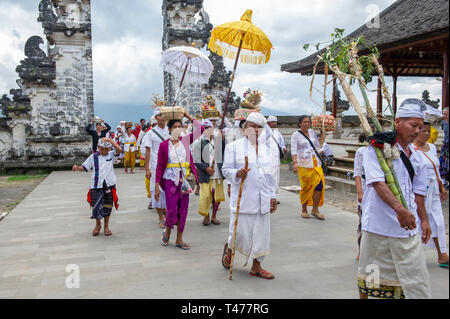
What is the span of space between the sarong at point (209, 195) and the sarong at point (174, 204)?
122 centimetres

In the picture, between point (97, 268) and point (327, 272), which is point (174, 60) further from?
point (327, 272)

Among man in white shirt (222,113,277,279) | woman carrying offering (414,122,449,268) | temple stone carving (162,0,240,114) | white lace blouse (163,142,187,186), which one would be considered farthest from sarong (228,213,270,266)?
temple stone carving (162,0,240,114)

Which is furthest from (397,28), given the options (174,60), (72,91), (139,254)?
(72,91)

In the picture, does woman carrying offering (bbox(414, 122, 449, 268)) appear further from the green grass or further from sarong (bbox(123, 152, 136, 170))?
the green grass

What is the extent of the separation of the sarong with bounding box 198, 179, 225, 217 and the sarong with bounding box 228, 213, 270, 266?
2.38 metres

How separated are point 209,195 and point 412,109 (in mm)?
4481

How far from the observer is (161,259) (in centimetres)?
502

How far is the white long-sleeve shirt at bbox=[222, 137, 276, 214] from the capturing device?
14.3 ft

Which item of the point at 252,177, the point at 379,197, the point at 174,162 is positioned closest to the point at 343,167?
the point at 174,162


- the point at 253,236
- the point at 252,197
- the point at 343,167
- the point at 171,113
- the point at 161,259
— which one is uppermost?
the point at 171,113

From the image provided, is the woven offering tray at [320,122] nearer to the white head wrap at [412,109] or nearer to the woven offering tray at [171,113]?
the woven offering tray at [171,113]

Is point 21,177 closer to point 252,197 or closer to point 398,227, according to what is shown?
point 252,197

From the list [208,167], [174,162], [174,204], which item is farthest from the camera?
[208,167]

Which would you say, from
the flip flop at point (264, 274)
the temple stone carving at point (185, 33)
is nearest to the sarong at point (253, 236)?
the flip flop at point (264, 274)
